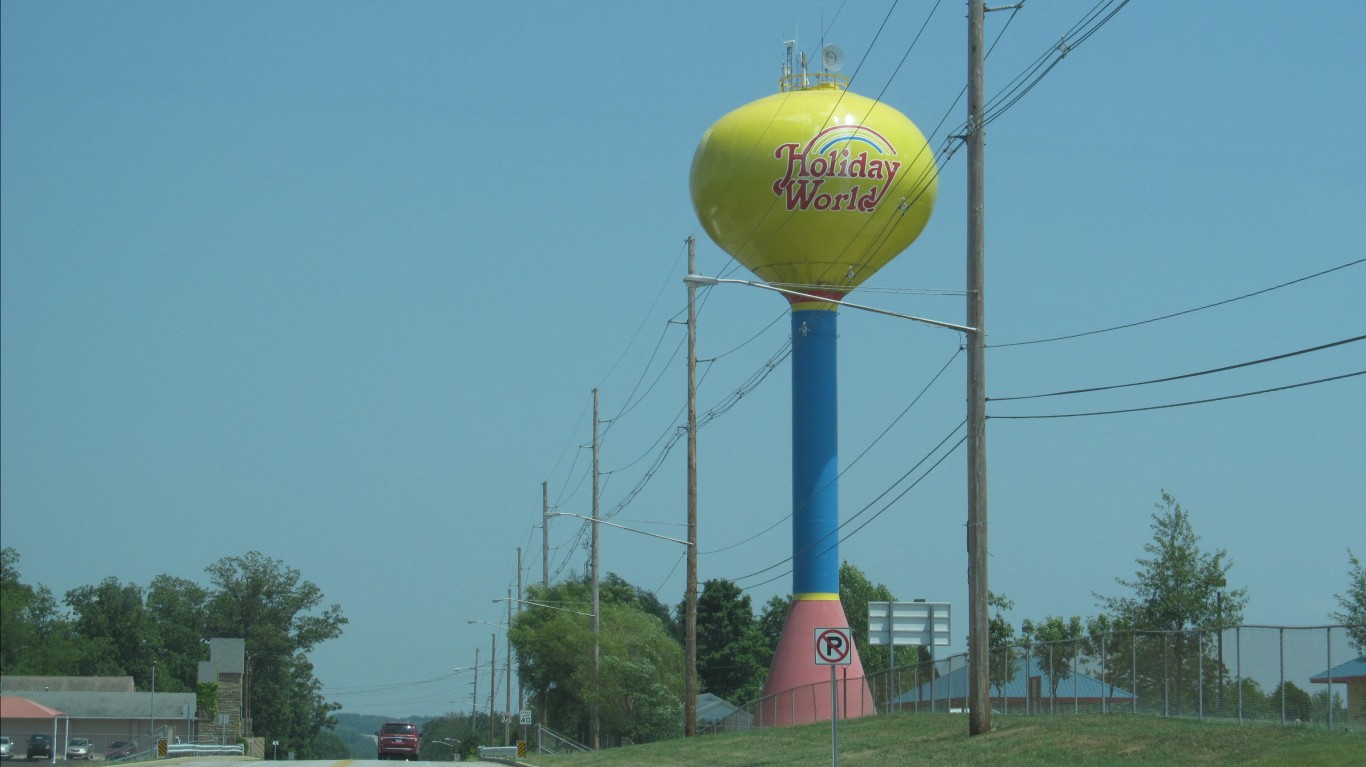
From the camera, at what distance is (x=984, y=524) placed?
80.4 ft

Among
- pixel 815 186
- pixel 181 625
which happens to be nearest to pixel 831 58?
pixel 815 186

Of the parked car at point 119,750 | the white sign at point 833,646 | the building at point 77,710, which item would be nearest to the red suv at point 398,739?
the building at point 77,710

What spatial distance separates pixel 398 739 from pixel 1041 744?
39.6 meters

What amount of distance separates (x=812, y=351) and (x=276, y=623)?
71951mm

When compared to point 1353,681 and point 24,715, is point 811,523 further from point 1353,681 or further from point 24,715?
point 24,715

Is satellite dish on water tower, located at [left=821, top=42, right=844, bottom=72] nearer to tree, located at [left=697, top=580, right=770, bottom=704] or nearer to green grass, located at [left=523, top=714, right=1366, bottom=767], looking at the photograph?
green grass, located at [left=523, top=714, right=1366, bottom=767]

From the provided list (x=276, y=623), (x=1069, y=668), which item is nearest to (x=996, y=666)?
(x=1069, y=668)

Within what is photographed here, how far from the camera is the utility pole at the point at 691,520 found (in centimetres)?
4044

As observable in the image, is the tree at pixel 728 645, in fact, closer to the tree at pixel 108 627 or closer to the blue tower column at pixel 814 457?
the blue tower column at pixel 814 457

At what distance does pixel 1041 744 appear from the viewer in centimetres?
2362

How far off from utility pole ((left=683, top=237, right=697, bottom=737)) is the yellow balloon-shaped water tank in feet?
6.14

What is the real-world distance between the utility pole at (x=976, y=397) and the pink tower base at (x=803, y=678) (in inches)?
625

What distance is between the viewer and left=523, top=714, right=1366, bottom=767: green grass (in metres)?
20.2

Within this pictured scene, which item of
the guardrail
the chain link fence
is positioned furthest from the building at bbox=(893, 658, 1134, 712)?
the guardrail
